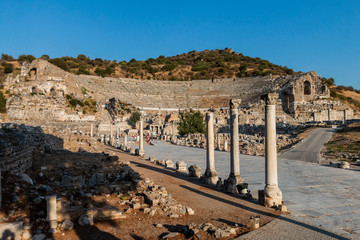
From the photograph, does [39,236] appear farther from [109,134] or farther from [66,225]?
[109,134]

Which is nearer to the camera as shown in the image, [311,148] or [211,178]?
[211,178]

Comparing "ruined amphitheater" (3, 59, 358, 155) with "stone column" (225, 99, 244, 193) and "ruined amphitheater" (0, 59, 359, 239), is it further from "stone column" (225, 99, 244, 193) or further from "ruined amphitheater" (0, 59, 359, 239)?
"stone column" (225, 99, 244, 193)

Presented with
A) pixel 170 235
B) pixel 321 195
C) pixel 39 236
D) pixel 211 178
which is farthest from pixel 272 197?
pixel 39 236

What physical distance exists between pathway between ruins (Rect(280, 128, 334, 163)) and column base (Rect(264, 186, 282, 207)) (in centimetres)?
1184

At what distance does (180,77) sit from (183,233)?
96295 millimetres

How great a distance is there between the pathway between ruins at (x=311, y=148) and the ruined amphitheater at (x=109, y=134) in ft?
7.57

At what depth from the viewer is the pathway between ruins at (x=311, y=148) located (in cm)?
1921

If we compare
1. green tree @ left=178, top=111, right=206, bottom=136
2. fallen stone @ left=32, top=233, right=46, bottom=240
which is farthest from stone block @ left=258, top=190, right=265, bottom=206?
green tree @ left=178, top=111, right=206, bottom=136

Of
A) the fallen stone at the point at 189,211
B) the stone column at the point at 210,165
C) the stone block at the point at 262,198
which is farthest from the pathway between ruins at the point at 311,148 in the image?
the fallen stone at the point at 189,211

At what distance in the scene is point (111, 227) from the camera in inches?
230

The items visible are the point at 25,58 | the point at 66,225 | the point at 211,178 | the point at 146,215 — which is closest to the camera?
the point at 66,225

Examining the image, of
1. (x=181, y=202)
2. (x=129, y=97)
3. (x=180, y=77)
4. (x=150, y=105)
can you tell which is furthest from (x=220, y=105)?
(x=181, y=202)

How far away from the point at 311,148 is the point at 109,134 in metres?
31.1

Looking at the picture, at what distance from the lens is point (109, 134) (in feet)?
144
